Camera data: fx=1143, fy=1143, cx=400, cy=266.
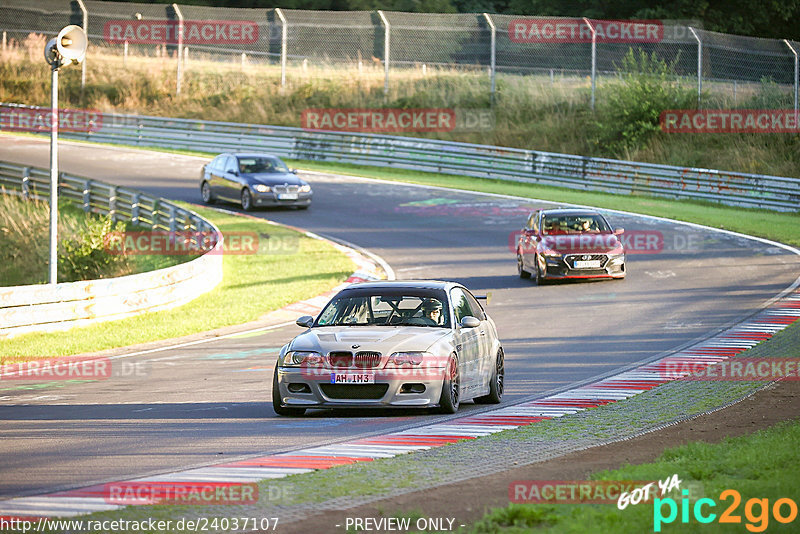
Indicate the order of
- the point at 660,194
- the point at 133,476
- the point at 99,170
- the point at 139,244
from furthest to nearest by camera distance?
the point at 99,170, the point at 660,194, the point at 139,244, the point at 133,476

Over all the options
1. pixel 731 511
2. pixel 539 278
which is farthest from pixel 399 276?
pixel 731 511

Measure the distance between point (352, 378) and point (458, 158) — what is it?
1268 inches

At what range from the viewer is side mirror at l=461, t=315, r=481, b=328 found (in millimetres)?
12031

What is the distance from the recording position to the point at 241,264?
2834 cm

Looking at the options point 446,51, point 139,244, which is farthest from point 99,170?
point 446,51

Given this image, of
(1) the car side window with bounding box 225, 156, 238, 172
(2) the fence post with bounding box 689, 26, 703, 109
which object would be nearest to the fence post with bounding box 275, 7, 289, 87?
(1) the car side window with bounding box 225, 156, 238, 172

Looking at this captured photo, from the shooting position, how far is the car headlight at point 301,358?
11.3m

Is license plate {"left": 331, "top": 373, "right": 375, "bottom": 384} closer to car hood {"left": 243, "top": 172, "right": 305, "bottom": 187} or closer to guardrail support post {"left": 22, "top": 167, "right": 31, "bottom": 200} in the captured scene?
car hood {"left": 243, "top": 172, "right": 305, "bottom": 187}

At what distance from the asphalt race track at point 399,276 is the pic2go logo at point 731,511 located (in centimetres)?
384

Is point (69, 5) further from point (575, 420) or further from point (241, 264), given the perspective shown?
point (575, 420)

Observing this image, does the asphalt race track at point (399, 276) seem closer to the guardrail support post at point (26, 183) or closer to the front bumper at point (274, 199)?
the front bumper at point (274, 199)

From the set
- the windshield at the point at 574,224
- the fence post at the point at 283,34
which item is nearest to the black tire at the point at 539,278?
the windshield at the point at 574,224

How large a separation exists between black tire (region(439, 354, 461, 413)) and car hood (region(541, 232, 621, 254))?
491 inches

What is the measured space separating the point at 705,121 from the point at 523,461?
3638cm
